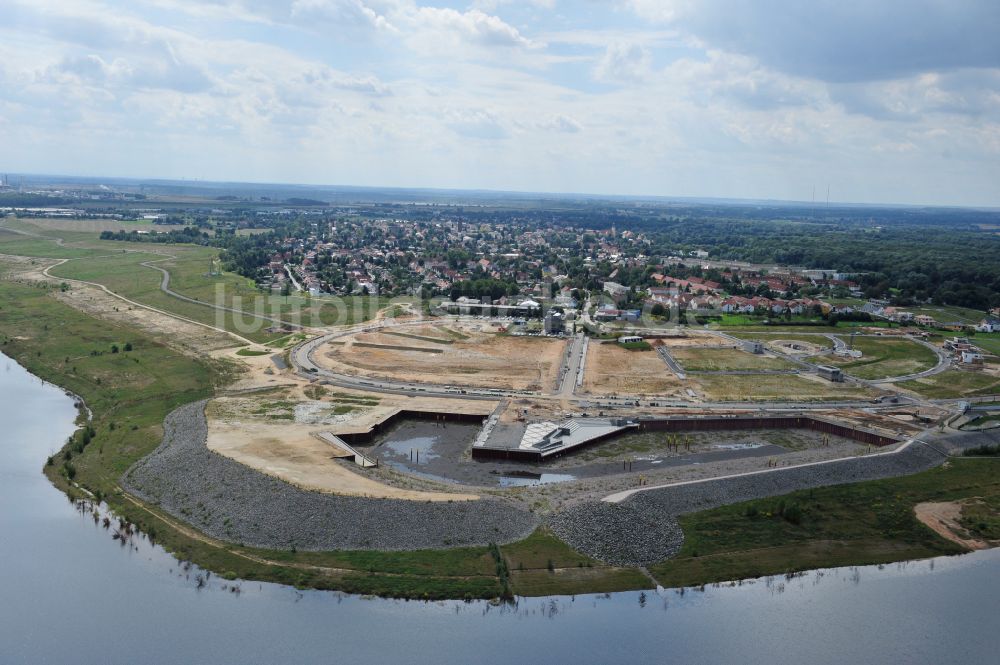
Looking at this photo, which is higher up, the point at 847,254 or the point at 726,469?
the point at 847,254

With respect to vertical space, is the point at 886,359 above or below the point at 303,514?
above

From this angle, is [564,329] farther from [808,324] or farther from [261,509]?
[261,509]

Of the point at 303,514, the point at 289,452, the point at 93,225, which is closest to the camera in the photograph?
the point at 303,514

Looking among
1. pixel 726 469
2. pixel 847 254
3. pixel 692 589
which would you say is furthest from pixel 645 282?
pixel 692 589

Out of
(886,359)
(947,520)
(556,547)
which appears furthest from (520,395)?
(886,359)

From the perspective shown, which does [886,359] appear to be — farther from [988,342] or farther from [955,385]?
[988,342]

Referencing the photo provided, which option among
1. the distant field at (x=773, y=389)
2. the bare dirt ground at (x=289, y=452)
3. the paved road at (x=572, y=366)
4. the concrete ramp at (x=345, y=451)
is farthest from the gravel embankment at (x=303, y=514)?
the distant field at (x=773, y=389)
